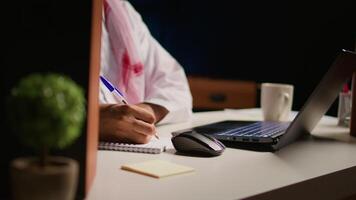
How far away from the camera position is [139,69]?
5.11 ft

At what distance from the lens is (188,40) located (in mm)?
3287

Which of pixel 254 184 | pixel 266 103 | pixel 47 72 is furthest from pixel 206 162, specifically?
pixel 266 103

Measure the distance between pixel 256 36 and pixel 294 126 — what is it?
218 centimetres

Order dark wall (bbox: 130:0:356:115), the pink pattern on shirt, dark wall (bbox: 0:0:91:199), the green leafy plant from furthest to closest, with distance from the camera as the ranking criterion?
dark wall (bbox: 130:0:356:115)
the pink pattern on shirt
dark wall (bbox: 0:0:91:199)
the green leafy plant

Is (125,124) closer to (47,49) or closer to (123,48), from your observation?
(47,49)

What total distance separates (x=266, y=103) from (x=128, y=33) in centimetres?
45

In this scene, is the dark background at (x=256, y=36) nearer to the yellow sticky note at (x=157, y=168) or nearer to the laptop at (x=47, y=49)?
the yellow sticky note at (x=157, y=168)

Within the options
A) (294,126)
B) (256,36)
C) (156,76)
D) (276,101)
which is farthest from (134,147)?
(256,36)

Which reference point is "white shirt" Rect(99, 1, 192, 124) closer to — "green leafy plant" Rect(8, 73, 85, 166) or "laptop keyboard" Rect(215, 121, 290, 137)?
"laptop keyboard" Rect(215, 121, 290, 137)

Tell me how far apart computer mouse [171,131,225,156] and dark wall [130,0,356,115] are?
205 centimetres

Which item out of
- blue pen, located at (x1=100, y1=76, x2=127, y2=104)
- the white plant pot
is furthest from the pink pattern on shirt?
the white plant pot

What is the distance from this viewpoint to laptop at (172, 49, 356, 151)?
0.97 m

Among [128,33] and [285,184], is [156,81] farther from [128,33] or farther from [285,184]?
[285,184]

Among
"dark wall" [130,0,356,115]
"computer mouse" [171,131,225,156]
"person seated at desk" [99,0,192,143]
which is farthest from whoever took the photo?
"dark wall" [130,0,356,115]
